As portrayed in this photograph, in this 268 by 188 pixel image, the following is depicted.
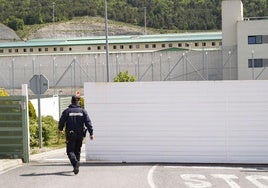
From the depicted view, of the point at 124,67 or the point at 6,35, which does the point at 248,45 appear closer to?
the point at 124,67

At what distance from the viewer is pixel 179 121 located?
1384 centimetres

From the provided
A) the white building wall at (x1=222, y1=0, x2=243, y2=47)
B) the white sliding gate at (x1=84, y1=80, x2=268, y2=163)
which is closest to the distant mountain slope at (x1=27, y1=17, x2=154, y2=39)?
the white building wall at (x1=222, y1=0, x2=243, y2=47)

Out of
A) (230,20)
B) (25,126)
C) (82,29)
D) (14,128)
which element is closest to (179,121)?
(25,126)

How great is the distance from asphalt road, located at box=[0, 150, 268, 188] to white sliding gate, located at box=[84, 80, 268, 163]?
397 mm

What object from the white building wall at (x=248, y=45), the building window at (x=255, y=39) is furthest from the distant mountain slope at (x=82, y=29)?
the building window at (x=255, y=39)

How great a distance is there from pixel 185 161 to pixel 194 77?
43621 mm

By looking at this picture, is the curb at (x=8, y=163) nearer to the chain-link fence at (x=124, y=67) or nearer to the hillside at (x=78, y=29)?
the chain-link fence at (x=124, y=67)

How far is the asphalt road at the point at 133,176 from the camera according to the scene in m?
10.5

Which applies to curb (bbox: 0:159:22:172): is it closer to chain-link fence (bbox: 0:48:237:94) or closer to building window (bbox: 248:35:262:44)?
chain-link fence (bbox: 0:48:237:94)

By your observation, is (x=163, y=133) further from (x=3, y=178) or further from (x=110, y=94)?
(x=3, y=178)

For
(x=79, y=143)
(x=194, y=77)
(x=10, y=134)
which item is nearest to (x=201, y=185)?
(x=79, y=143)

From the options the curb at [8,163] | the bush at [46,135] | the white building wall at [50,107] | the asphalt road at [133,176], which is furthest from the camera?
the white building wall at [50,107]

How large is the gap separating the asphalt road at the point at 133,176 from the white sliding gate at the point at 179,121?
0.40m

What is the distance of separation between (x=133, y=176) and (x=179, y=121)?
277cm
